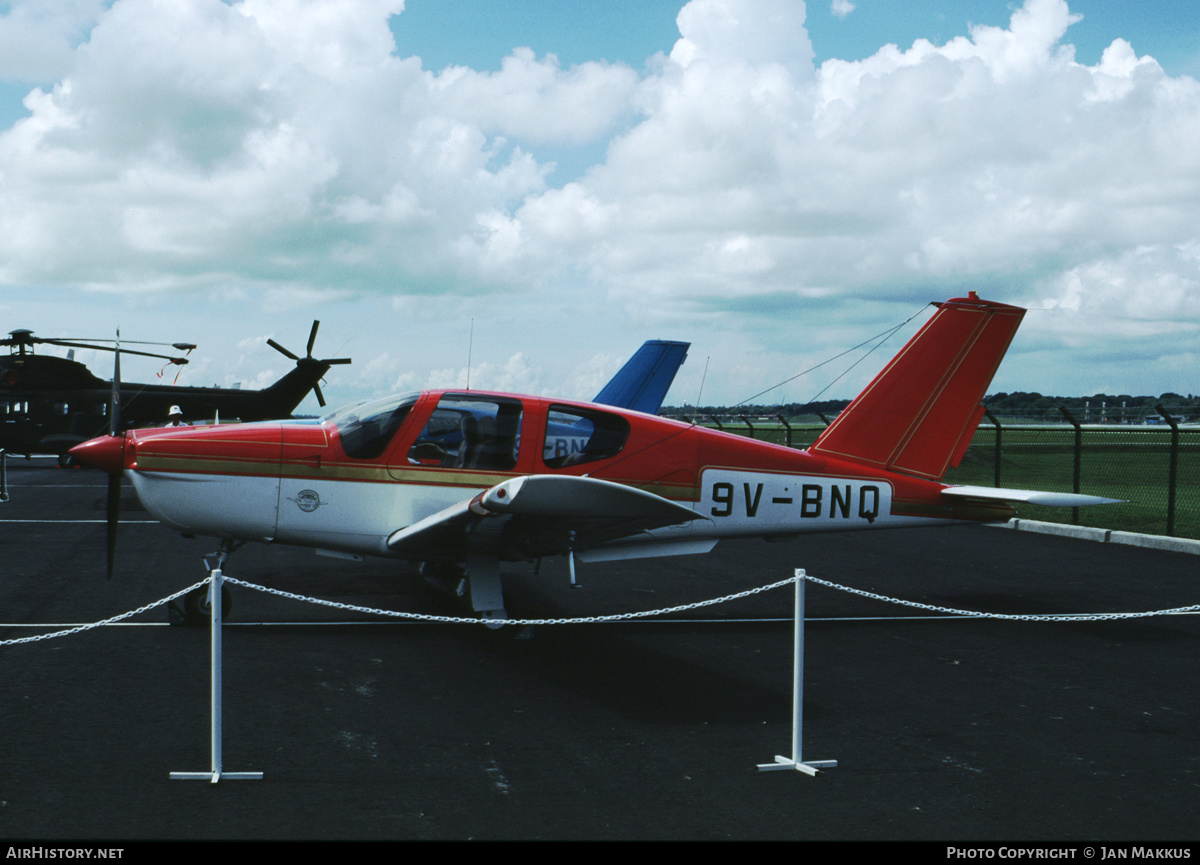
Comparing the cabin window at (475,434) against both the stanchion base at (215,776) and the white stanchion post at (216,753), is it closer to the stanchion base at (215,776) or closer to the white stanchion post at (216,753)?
the white stanchion post at (216,753)

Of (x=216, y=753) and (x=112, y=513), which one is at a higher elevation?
(x=112, y=513)

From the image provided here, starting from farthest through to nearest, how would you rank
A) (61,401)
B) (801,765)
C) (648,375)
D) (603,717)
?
(61,401) → (648,375) → (603,717) → (801,765)

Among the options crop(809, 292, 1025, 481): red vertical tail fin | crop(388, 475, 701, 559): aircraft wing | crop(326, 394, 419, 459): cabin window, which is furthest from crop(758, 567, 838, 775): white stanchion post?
crop(809, 292, 1025, 481): red vertical tail fin

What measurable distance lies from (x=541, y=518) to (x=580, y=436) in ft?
Result: 5.14

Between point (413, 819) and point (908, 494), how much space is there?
6294mm

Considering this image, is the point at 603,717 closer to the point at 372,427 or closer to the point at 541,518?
the point at 541,518

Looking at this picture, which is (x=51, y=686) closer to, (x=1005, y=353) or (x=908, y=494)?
(x=908, y=494)

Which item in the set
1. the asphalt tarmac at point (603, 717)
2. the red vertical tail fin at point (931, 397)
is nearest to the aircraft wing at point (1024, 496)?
the red vertical tail fin at point (931, 397)

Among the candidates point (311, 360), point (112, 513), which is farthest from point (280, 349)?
point (112, 513)

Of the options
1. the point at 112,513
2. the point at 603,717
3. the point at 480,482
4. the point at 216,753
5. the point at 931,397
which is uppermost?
the point at 931,397

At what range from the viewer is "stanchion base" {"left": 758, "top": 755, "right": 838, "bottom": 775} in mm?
4645

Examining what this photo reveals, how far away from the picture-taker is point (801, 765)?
467 centimetres

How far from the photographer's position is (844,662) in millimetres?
6926

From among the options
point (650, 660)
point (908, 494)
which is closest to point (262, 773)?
point (650, 660)
